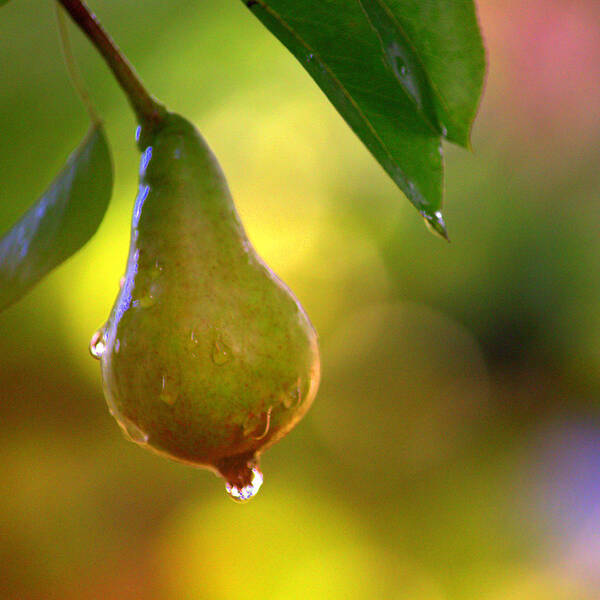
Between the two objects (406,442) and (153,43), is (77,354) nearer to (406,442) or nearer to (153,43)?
(153,43)

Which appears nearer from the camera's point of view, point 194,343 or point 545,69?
point 194,343

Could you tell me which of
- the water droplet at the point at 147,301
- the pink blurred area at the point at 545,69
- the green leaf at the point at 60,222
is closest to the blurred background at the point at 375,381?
the pink blurred area at the point at 545,69

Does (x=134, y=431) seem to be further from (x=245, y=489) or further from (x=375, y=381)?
(x=375, y=381)

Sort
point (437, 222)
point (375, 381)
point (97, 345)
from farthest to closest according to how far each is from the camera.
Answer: point (375, 381), point (97, 345), point (437, 222)

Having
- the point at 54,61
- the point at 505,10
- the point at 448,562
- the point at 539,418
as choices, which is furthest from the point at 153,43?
the point at 448,562

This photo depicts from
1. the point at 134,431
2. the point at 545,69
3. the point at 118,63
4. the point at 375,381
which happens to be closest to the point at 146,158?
the point at 118,63

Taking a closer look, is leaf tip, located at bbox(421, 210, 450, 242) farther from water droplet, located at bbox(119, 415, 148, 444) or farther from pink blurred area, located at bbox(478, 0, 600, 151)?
pink blurred area, located at bbox(478, 0, 600, 151)

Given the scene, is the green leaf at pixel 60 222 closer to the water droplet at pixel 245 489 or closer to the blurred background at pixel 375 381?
the water droplet at pixel 245 489
